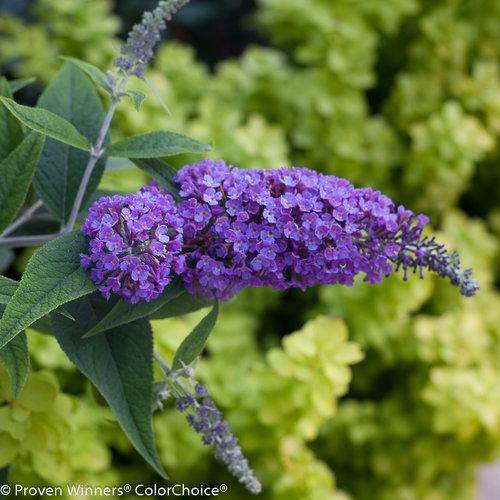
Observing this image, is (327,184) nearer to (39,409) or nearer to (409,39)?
(39,409)

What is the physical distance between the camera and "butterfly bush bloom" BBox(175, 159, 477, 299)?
84cm

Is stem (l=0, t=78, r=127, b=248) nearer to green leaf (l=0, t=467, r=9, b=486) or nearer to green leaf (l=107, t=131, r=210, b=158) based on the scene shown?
green leaf (l=107, t=131, r=210, b=158)

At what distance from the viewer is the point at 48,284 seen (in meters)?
0.77

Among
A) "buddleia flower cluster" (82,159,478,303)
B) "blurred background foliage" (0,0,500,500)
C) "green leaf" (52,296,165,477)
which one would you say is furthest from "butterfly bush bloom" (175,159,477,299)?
"blurred background foliage" (0,0,500,500)

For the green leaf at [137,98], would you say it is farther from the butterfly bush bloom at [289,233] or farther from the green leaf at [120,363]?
the green leaf at [120,363]

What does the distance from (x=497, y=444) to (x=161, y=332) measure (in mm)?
993

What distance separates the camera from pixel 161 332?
1.56m

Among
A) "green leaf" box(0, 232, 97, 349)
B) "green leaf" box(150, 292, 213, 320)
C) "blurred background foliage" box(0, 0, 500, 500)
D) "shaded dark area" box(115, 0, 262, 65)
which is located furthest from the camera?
"shaded dark area" box(115, 0, 262, 65)

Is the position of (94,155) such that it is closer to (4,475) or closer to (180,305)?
(180,305)

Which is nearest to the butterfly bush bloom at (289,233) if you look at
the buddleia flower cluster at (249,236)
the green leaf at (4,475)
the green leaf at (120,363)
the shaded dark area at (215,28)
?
the buddleia flower cluster at (249,236)

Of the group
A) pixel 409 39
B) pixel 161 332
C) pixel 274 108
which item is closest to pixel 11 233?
pixel 161 332

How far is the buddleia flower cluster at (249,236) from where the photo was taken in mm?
808

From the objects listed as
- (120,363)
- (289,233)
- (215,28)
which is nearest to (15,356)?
(120,363)

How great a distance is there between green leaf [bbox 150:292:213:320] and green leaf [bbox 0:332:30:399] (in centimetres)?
19
